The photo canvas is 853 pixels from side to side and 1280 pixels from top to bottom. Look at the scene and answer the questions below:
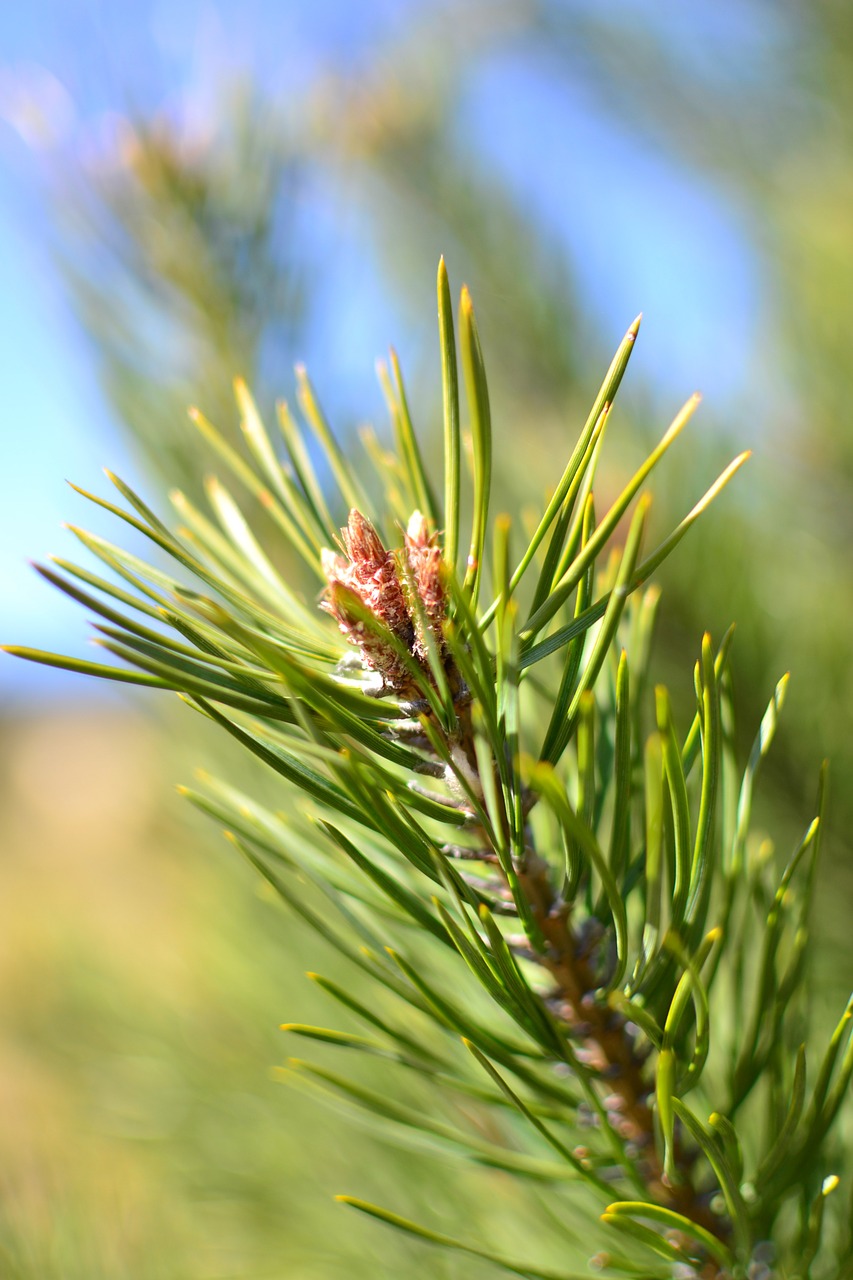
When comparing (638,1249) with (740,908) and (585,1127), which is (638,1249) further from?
(740,908)

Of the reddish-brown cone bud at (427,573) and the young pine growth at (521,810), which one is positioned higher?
the reddish-brown cone bud at (427,573)

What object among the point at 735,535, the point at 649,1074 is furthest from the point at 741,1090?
the point at 735,535

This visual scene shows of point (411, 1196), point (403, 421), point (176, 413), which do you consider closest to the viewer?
point (403, 421)

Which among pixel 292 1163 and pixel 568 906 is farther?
pixel 292 1163

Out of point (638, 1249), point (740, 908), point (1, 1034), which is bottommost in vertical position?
point (1, 1034)

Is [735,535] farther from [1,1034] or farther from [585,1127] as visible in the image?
[1,1034]

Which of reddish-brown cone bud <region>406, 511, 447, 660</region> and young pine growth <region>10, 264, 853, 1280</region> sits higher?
reddish-brown cone bud <region>406, 511, 447, 660</region>

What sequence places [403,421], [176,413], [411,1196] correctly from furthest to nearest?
1. [176,413]
2. [411,1196]
3. [403,421]

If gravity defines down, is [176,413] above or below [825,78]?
below
